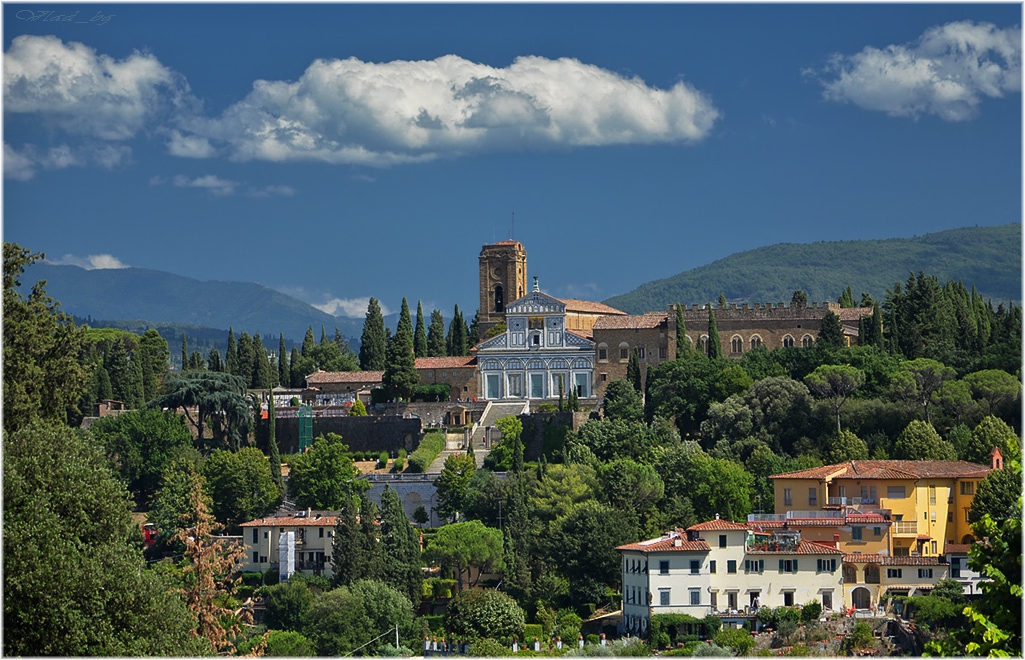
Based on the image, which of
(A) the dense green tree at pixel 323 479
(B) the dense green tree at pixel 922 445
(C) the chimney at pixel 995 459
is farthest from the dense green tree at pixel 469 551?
(C) the chimney at pixel 995 459

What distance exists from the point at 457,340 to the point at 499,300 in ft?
17.6

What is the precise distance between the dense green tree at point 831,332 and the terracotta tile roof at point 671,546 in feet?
72.0

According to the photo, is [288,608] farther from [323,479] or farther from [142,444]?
[142,444]

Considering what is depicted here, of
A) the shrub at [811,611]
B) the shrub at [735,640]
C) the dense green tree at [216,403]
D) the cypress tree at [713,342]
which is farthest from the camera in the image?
the cypress tree at [713,342]

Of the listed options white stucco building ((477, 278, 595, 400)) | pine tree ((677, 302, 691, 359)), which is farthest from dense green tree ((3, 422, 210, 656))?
white stucco building ((477, 278, 595, 400))

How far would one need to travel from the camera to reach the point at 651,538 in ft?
166

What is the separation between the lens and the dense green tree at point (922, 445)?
54469 millimetres

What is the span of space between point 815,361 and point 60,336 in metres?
37.4

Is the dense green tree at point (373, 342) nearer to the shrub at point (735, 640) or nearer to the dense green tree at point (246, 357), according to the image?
the dense green tree at point (246, 357)

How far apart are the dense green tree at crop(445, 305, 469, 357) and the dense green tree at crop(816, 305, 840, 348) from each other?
65.7 ft

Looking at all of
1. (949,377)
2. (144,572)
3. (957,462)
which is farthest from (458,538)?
(144,572)

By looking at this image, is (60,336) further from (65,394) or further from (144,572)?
(144,572)

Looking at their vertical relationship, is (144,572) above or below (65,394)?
below

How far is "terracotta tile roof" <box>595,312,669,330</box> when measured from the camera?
74.7 m
